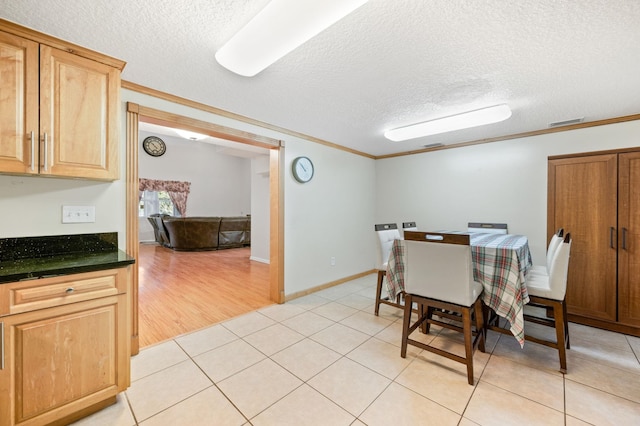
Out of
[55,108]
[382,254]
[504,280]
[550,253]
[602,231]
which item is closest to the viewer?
[55,108]

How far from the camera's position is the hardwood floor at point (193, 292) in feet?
8.80

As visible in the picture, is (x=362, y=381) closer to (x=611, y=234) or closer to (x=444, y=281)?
(x=444, y=281)

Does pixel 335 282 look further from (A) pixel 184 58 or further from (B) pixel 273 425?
(A) pixel 184 58

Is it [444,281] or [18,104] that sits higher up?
[18,104]

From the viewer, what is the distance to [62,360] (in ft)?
4.55

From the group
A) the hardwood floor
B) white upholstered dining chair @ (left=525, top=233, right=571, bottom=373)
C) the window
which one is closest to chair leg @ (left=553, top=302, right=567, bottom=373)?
white upholstered dining chair @ (left=525, top=233, right=571, bottom=373)

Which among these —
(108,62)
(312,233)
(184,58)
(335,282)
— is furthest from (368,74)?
(335,282)

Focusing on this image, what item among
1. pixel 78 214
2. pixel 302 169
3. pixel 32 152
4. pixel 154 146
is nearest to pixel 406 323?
pixel 302 169

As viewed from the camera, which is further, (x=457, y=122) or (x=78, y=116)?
(x=457, y=122)

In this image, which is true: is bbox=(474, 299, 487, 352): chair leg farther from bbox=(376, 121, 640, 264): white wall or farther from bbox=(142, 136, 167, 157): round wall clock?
bbox=(142, 136, 167, 157): round wall clock

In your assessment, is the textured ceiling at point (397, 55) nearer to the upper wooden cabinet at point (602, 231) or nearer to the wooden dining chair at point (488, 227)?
the upper wooden cabinet at point (602, 231)

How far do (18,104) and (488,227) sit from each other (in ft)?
14.4

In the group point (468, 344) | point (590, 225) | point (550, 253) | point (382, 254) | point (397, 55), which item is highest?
point (397, 55)

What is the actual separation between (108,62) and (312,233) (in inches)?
104
